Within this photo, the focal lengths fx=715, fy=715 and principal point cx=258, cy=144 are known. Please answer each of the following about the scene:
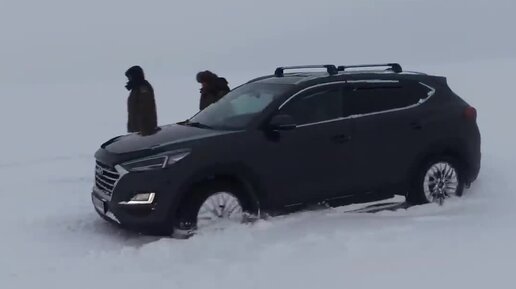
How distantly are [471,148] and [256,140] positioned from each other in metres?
2.77

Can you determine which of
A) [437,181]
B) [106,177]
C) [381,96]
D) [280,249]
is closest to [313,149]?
[381,96]

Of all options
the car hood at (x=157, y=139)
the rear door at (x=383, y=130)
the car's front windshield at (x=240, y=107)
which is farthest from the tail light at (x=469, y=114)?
the car hood at (x=157, y=139)

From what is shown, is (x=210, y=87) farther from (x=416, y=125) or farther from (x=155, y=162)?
(x=155, y=162)

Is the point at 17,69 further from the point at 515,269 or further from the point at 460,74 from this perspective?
the point at 515,269

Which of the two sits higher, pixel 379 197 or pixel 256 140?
pixel 256 140

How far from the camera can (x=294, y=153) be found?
7078 millimetres

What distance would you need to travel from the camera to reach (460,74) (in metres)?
36.2

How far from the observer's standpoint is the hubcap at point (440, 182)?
789 centimetres

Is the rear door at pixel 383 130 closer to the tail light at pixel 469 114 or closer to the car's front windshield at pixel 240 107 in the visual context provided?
the tail light at pixel 469 114

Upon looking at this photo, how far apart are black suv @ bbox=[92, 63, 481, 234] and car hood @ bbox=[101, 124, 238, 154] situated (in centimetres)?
1

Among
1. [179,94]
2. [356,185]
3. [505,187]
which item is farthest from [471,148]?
[179,94]

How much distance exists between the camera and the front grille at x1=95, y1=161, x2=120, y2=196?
668 cm

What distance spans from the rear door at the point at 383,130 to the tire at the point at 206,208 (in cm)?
150

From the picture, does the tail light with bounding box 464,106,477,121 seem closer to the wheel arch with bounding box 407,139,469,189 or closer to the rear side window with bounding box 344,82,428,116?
the wheel arch with bounding box 407,139,469,189
